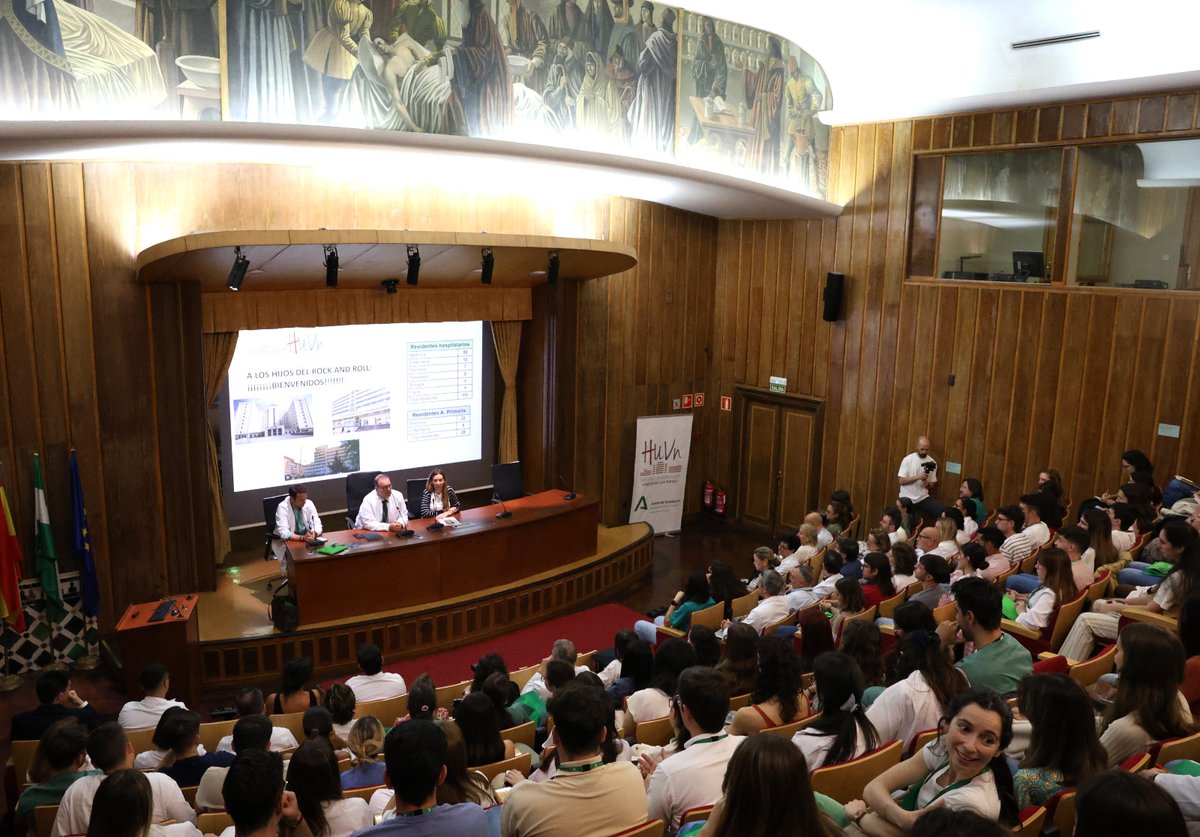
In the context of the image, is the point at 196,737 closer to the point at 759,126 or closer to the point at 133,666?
the point at 133,666

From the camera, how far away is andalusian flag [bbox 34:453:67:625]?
23.2 ft

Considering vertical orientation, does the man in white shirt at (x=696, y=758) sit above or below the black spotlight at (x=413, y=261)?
below

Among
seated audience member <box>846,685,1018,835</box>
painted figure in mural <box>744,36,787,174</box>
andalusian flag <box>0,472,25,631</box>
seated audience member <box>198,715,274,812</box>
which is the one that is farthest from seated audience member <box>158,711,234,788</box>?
painted figure in mural <box>744,36,787,174</box>

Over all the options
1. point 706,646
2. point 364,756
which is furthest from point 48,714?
point 706,646

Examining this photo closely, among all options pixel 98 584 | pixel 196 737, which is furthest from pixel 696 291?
pixel 196 737

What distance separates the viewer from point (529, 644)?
8.07 m

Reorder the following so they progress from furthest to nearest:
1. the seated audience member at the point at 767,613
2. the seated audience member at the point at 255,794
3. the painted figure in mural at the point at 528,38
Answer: the painted figure in mural at the point at 528,38 → the seated audience member at the point at 767,613 → the seated audience member at the point at 255,794

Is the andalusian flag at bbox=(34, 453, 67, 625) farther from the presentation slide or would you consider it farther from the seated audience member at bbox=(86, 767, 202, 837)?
the seated audience member at bbox=(86, 767, 202, 837)

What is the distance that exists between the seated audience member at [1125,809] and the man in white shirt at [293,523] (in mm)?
6631

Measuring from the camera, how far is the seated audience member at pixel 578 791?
2.68 meters

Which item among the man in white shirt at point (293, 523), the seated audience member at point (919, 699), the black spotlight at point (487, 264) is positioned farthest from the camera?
the black spotlight at point (487, 264)

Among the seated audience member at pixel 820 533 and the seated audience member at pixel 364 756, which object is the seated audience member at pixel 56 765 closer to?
the seated audience member at pixel 364 756

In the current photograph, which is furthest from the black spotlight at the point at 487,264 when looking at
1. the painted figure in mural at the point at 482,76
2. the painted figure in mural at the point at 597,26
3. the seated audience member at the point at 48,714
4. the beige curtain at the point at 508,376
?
the seated audience member at the point at 48,714

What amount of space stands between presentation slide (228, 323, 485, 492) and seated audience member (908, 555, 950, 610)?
5.88 meters
